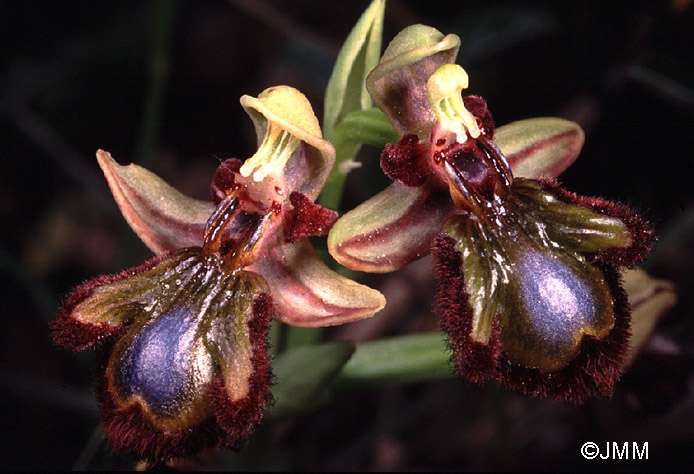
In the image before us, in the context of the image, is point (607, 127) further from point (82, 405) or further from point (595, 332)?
point (82, 405)

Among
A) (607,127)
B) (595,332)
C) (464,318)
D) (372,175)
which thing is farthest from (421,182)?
(607,127)

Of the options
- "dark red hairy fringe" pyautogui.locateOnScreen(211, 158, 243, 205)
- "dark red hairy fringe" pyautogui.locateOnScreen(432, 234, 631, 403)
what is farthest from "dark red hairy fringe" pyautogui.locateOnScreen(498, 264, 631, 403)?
"dark red hairy fringe" pyautogui.locateOnScreen(211, 158, 243, 205)

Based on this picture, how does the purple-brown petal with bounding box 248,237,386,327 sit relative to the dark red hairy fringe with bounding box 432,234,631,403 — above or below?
above

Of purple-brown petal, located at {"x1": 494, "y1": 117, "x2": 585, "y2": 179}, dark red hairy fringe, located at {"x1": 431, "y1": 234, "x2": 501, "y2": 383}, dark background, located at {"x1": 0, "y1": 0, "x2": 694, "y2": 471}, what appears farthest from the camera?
dark background, located at {"x1": 0, "y1": 0, "x2": 694, "y2": 471}

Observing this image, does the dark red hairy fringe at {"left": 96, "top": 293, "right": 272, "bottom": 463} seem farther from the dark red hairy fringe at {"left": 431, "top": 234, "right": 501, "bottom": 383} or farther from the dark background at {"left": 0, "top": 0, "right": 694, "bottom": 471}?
the dark background at {"left": 0, "top": 0, "right": 694, "bottom": 471}

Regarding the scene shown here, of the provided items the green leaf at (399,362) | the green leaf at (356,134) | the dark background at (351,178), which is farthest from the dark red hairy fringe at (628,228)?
the dark background at (351,178)

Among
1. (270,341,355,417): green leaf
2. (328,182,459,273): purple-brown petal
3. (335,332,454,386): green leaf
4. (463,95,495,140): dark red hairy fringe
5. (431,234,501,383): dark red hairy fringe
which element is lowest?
(335,332,454,386): green leaf

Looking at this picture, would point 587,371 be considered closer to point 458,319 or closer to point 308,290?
point 458,319
